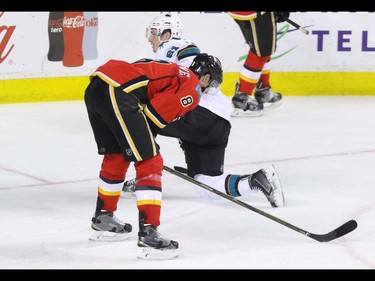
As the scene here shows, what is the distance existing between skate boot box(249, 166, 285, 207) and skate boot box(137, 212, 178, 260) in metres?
0.85

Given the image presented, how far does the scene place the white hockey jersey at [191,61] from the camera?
4590mm

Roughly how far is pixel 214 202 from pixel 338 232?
0.79 meters

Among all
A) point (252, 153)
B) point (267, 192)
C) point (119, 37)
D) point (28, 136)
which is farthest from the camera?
point (119, 37)

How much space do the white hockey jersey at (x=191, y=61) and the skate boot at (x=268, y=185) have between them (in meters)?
0.32

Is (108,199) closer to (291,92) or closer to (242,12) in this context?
(242,12)

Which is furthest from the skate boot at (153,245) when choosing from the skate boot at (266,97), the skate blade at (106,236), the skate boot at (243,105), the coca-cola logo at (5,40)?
the coca-cola logo at (5,40)

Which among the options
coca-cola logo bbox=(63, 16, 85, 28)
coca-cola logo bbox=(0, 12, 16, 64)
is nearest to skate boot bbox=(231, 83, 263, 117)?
coca-cola logo bbox=(63, 16, 85, 28)

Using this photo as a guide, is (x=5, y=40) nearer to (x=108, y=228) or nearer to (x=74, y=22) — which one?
(x=74, y=22)

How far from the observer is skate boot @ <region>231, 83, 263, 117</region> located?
6.72m

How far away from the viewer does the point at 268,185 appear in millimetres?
4426

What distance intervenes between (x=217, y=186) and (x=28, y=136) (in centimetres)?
186

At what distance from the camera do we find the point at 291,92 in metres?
7.48

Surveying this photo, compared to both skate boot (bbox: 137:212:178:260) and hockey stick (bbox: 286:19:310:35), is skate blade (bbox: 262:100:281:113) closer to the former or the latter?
hockey stick (bbox: 286:19:310:35)
